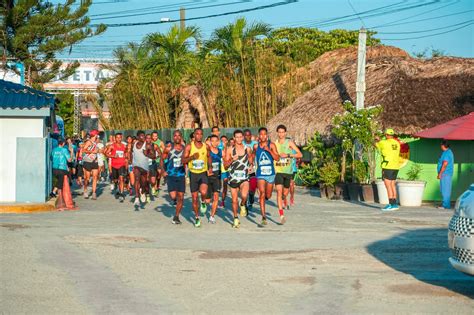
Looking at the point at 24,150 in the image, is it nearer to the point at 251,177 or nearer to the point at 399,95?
the point at 251,177

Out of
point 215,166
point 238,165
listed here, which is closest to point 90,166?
point 215,166

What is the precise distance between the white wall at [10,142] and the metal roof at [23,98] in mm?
512

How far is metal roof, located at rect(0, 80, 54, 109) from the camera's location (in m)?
21.7

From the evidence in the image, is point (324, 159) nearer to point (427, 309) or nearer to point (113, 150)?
point (113, 150)

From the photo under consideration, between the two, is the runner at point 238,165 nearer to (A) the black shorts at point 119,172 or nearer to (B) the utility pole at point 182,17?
(A) the black shorts at point 119,172

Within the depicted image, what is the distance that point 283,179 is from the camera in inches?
786

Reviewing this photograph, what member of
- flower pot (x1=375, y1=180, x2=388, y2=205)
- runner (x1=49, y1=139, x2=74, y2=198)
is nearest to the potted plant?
flower pot (x1=375, y1=180, x2=388, y2=205)

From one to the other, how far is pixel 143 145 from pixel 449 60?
41.9 ft

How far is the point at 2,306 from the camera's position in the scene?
934cm

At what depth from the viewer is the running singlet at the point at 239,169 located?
17.7m

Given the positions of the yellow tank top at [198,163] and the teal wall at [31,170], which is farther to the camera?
the teal wall at [31,170]

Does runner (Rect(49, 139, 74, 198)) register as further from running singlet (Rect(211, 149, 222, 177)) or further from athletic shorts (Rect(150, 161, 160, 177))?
running singlet (Rect(211, 149, 222, 177))

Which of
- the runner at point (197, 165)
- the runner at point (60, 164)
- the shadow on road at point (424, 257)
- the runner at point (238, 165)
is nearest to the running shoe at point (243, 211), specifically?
the runner at point (238, 165)

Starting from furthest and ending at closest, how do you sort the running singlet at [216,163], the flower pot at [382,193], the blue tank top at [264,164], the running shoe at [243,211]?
the flower pot at [382,193], the running shoe at [243,211], the running singlet at [216,163], the blue tank top at [264,164]
